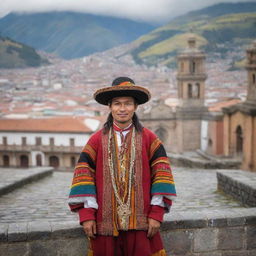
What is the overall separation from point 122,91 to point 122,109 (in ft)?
0.50

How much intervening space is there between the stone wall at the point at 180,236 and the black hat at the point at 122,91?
4.59 feet

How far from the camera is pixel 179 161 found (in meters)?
15.6

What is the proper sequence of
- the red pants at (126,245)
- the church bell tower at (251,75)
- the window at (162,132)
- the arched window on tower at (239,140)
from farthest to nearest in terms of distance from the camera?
the window at (162,132) < the arched window on tower at (239,140) < the church bell tower at (251,75) < the red pants at (126,245)

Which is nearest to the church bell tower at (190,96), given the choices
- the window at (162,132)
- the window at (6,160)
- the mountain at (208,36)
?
the window at (162,132)

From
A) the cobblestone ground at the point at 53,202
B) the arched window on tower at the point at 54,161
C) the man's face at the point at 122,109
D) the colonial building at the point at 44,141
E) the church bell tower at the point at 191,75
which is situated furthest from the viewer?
the arched window on tower at the point at 54,161

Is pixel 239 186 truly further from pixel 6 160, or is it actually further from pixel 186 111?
pixel 6 160

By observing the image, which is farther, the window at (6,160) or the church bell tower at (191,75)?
the window at (6,160)

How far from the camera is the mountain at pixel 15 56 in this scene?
74.0 m

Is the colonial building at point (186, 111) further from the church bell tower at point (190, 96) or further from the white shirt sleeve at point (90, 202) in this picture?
the white shirt sleeve at point (90, 202)

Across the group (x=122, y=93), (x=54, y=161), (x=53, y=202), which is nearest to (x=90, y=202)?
(x=122, y=93)

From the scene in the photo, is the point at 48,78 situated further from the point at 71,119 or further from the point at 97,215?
the point at 97,215

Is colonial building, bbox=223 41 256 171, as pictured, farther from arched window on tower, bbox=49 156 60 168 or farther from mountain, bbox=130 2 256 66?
mountain, bbox=130 2 256 66

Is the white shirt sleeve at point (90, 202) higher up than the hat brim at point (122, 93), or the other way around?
the hat brim at point (122, 93)

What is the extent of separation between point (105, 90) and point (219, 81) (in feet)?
395
